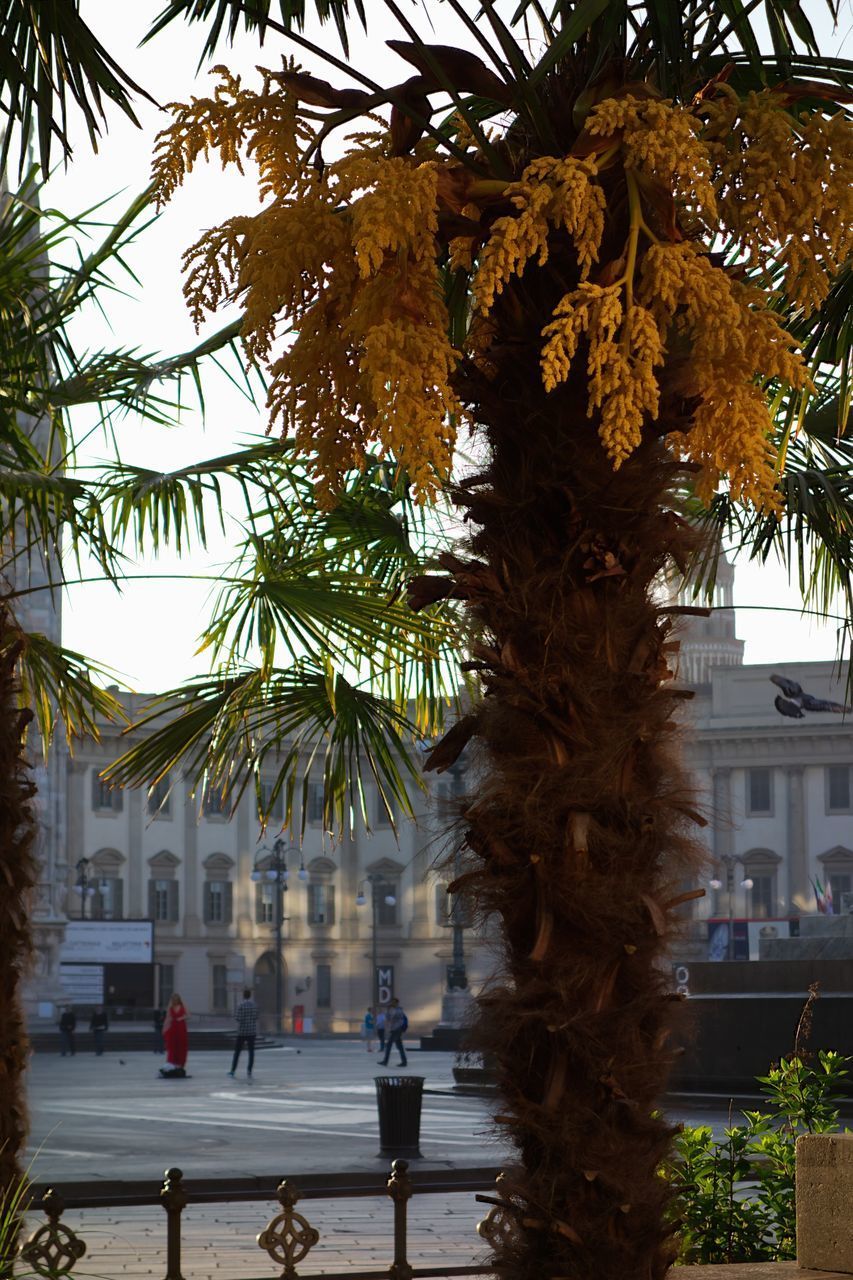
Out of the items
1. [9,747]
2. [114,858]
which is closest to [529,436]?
[9,747]

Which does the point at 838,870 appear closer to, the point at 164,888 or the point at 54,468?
the point at 164,888

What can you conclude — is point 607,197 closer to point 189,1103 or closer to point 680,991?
point 680,991

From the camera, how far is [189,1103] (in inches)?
980

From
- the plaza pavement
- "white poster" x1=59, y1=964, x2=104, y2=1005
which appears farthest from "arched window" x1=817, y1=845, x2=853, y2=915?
the plaza pavement

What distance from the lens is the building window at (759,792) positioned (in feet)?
264

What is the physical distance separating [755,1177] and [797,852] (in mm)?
73963

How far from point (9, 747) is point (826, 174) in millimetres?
4086

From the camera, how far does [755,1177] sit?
718 centimetres

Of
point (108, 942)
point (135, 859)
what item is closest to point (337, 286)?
point (108, 942)

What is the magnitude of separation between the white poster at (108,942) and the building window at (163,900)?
23.6m

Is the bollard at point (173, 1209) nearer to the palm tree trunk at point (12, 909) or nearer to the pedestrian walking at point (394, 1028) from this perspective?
the palm tree trunk at point (12, 909)

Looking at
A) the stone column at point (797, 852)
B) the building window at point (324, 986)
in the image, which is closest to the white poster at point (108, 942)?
the building window at point (324, 986)

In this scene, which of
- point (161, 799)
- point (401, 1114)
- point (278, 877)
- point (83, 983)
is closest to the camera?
point (161, 799)

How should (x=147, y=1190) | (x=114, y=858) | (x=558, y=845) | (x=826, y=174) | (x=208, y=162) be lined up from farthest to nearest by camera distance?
(x=114, y=858)
(x=147, y=1190)
(x=208, y=162)
(x=826, y=174)
(x=558, y=845)
